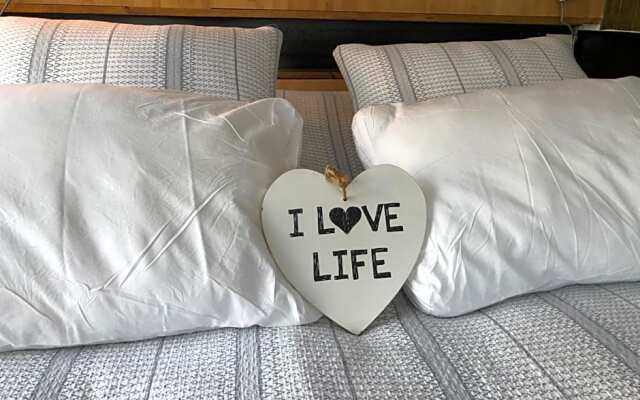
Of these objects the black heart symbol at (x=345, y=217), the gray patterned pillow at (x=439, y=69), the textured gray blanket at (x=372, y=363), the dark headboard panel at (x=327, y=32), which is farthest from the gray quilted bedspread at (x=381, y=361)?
the dark headboard panel at (x=327, y=32)

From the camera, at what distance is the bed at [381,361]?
22.2 inches

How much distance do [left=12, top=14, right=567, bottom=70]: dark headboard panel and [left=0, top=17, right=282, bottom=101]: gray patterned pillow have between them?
16.1 inches

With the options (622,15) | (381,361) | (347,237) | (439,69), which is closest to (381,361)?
(381,361)

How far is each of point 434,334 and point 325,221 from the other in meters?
0.20

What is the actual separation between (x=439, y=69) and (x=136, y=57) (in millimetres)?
551

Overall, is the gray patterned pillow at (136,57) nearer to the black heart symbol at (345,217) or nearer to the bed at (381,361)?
the black heart symbol at (345,217)

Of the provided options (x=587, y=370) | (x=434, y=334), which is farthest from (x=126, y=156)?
(x=587, y=370)

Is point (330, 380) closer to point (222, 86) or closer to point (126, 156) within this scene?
point (126, 156)

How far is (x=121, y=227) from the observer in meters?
0.62

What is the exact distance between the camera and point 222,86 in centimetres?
95

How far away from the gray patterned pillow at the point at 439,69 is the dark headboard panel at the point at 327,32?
334 millimetres

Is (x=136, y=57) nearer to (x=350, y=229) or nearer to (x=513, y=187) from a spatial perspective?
(x=350, y=229)

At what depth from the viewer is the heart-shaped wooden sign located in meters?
0.70

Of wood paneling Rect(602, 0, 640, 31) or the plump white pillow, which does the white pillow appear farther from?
wood paneling Rect(602, 0, 640, 31)
